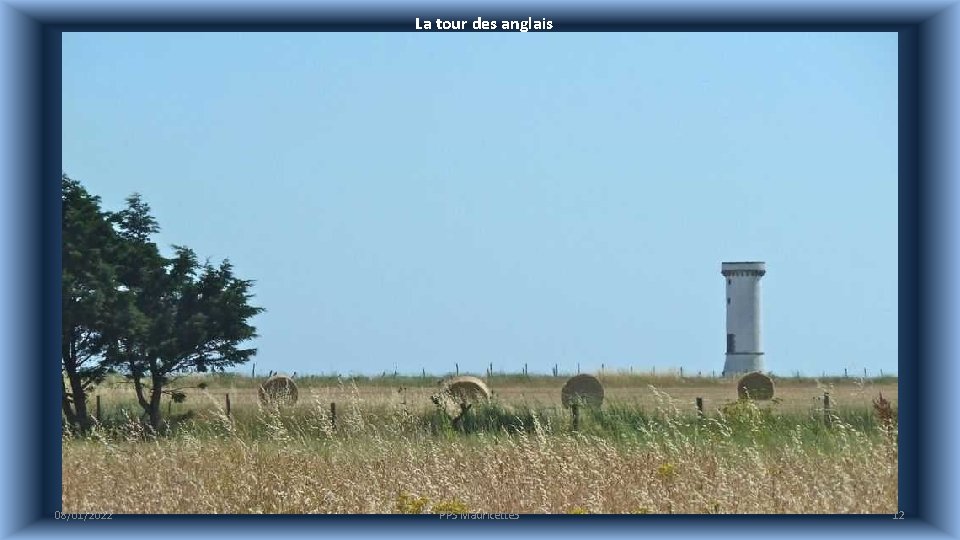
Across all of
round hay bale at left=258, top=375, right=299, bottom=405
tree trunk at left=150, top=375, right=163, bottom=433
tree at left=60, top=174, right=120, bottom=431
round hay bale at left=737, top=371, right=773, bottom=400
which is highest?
tree at left=60, top=174, right=120, bottom=431

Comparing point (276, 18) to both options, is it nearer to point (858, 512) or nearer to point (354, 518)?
point (354, 518)

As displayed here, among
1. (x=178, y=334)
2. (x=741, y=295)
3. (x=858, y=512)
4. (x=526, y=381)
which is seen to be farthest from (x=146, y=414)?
(x=741, y=295)

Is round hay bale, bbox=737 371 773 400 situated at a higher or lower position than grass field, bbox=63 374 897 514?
Result: lower

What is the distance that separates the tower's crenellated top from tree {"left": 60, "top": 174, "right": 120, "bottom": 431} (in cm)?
2999

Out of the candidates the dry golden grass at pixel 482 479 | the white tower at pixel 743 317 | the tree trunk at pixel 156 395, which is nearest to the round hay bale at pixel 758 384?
the white tower at pixel 743 317

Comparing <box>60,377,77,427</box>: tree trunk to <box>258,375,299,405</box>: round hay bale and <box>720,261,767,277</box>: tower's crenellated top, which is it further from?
<box>720,261,767,277</box>: tower's crenellated top

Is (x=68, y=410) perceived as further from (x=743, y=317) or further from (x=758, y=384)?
(x=743, y=317)

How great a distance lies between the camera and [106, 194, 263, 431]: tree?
16172 millimetres

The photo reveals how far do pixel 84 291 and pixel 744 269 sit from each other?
31.2 metres

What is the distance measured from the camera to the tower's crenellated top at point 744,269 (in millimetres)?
42625

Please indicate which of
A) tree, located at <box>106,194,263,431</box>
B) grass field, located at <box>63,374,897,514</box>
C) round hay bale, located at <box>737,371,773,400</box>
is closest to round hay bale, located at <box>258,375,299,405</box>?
tree, located at <box>106,194,263,431</box>

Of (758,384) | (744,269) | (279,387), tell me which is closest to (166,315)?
(279,387)

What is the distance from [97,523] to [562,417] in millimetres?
9654

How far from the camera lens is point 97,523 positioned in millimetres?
6078
